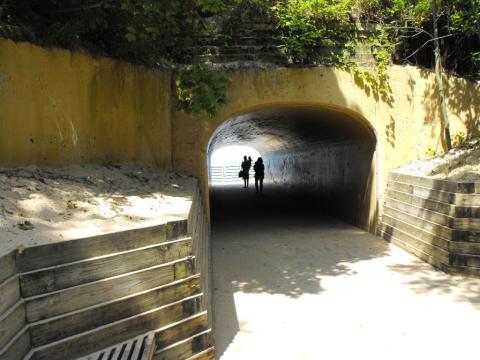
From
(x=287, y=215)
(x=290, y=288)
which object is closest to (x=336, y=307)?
(x=290, y=288)

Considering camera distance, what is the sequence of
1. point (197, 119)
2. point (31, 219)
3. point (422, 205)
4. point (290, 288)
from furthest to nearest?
point (197, 119), point (422, 205), point (290, 288), point (31, 219)

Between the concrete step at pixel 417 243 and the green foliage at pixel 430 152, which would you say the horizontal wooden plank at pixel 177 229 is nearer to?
the concrete step at pixel 417 243

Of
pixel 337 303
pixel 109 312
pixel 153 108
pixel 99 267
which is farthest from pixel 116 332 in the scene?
pixel 153 108

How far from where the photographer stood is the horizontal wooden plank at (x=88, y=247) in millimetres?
2549

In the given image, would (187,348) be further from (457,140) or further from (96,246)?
(457,140)

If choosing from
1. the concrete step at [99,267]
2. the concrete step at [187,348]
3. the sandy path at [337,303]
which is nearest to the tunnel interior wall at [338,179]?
the sandy path at [337,303]

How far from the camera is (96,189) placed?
4.63 m

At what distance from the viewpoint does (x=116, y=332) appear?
281 cm

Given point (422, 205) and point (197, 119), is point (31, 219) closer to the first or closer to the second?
point (197, 119)

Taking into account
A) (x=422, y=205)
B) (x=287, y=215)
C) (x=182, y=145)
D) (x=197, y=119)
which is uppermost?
(x=197, y=119)

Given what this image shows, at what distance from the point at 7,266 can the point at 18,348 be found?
503 millimetres

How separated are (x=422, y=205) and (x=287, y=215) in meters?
5.51

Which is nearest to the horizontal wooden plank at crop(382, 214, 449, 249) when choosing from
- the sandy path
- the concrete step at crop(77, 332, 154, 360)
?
the sandy path

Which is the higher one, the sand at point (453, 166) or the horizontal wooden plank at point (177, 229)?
the sand at point (453, 166)
